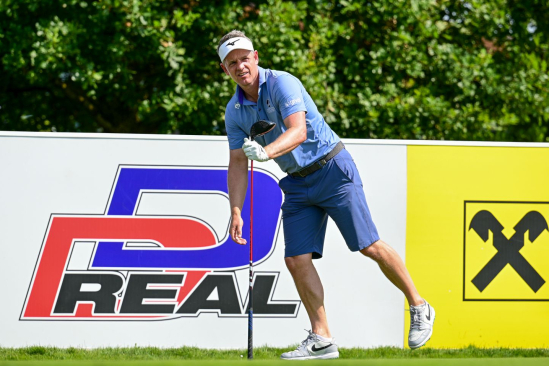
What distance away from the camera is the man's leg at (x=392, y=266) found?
191 inches

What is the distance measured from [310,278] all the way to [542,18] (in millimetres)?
8522

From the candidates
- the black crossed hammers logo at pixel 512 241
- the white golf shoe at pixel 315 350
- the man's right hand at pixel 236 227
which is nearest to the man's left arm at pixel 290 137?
the man's right hand at pixel 236 227

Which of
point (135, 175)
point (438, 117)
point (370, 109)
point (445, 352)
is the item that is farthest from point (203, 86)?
point (445, 352)

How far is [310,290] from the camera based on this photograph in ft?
16.1

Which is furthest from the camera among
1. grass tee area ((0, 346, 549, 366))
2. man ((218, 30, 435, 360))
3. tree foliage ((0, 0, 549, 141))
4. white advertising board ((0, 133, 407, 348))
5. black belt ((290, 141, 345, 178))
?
tree foliage ((0, 0, 549, 141))

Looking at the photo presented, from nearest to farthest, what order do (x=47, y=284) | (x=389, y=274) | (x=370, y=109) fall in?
(x=389, y=274)
(x=47, y=284)
(x=370, y=109)

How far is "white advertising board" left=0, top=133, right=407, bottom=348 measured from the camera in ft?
18.6

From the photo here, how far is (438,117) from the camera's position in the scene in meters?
10.8

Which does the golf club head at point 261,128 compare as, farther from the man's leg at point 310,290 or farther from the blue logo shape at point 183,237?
the blue logo shape at point 183,237

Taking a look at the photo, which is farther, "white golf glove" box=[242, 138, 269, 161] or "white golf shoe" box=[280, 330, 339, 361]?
"white golf shoe" box=[280, 330, 339, 361]

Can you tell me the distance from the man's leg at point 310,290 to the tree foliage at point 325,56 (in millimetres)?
5336

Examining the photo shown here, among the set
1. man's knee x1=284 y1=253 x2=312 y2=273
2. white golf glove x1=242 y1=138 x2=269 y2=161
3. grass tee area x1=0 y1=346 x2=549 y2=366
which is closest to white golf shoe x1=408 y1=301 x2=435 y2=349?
grass tee area x1=0 y1=346 x2=549 y2=366

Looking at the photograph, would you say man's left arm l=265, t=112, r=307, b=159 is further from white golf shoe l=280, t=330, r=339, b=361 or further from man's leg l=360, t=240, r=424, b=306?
white golf shoe l=280, t=330, r=339, b=361

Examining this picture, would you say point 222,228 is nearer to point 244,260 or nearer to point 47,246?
point 244,260
